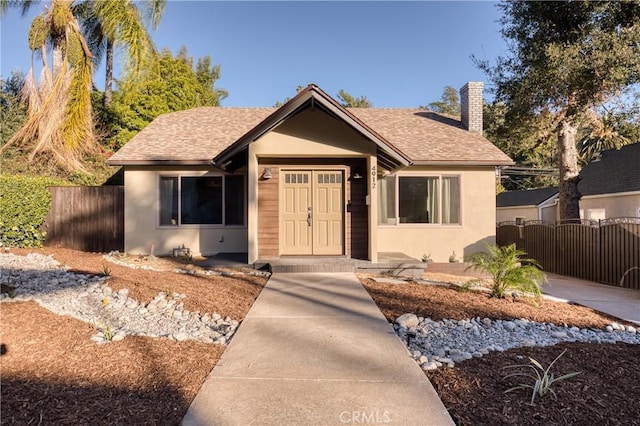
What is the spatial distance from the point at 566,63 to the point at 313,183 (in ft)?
27.0

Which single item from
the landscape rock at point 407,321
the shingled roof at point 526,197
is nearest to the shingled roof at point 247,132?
the landscape rock at point 407,321

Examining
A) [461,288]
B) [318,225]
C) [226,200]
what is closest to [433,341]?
[461,288]

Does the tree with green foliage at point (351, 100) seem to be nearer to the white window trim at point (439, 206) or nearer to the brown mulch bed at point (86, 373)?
the white window trim at point (439, 206)

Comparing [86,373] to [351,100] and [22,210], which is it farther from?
[351,100]

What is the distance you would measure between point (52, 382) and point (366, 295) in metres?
4.51

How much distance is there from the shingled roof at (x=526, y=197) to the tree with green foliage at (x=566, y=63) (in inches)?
425

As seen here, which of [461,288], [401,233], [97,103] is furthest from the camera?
[97,103]

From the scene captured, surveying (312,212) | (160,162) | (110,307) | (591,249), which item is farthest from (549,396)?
(160,162)

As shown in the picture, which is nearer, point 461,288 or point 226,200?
point 461,288

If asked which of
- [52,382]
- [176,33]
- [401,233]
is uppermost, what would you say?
[176,33]

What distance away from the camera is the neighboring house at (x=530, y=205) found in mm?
21250

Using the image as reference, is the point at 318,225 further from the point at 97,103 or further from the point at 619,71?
the point at 97,103

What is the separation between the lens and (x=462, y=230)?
1023 centimetres

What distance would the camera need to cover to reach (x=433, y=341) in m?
4.29
